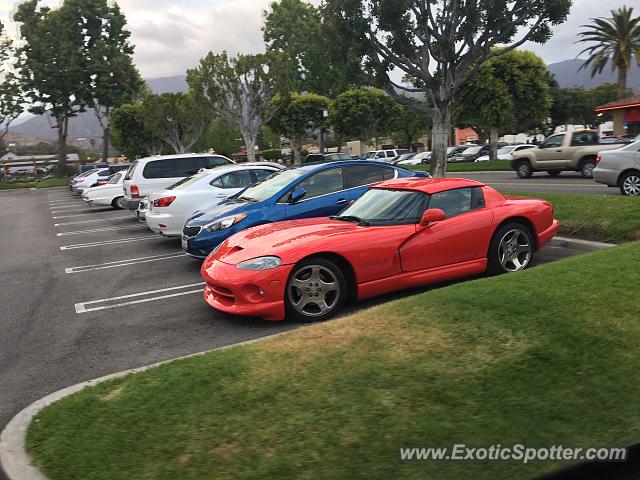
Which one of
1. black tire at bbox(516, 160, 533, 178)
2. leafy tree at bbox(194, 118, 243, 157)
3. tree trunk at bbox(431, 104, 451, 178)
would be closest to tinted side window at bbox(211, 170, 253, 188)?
tree trunk at bbox(431, 104, 451, 178)

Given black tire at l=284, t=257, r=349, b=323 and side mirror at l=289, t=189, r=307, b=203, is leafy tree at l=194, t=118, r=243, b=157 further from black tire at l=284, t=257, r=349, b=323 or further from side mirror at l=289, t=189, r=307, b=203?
black tire at l=284, t=257, r=349, b=323

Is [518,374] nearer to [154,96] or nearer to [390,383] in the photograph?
[390,383]

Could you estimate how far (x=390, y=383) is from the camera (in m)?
3.59

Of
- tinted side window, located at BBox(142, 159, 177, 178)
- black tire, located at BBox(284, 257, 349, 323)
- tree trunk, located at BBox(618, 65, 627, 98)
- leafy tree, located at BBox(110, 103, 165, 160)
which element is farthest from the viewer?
leafy tree, located at BBox(110, 103, 165, 160)

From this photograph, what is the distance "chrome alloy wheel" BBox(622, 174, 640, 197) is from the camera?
1323 centimetres

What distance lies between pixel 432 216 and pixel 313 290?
147cm

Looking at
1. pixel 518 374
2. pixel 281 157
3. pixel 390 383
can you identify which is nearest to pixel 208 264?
pixel 390 383

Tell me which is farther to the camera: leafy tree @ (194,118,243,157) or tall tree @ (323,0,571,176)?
leafy tree @ (194,118,243,157)

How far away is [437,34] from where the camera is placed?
21.8 m

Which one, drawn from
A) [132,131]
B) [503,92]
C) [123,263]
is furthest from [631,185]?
[132,131]

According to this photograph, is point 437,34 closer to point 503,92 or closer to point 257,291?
point 503,92

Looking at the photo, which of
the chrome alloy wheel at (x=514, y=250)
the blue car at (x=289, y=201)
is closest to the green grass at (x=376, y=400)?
the chrome alloy wheel at (x=514, y=250)

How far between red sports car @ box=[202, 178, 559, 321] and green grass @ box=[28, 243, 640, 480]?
1.15 m

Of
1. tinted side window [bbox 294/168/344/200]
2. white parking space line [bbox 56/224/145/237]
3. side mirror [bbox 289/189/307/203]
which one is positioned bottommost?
white parking space line [bbox 56/224/145/237]
